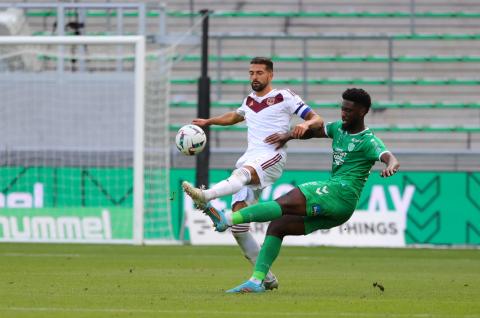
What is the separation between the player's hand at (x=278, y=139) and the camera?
10.2 meters

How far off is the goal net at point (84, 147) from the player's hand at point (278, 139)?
8.43 metres

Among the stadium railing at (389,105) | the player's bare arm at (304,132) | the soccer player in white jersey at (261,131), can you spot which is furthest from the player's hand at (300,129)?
the stadium railing at (389,105)

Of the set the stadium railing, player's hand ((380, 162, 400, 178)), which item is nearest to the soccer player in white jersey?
player's hand ((380, 162, 400, 178))

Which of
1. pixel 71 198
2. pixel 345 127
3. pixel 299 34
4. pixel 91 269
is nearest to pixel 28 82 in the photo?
pixel 71 198

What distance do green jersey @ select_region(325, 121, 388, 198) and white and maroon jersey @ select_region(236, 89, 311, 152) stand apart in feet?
2.84

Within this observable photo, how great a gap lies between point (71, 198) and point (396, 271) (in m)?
8.17

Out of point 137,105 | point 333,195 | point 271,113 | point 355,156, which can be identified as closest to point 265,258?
point 333,195

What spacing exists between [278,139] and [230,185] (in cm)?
77

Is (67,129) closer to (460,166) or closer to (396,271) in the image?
(460,166)

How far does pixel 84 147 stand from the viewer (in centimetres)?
2169

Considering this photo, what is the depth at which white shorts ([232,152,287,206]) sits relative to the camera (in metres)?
10.1

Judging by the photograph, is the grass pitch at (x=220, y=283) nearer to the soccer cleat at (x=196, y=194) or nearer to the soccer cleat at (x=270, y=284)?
the soccer cleat at (x=270, y=284)

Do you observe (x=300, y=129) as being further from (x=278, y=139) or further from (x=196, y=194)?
(x=196, y=194)

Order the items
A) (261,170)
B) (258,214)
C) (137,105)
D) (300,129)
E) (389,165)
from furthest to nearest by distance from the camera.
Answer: (137,105)
(261,170)
(300,129)
(258,214)
(389,165)
